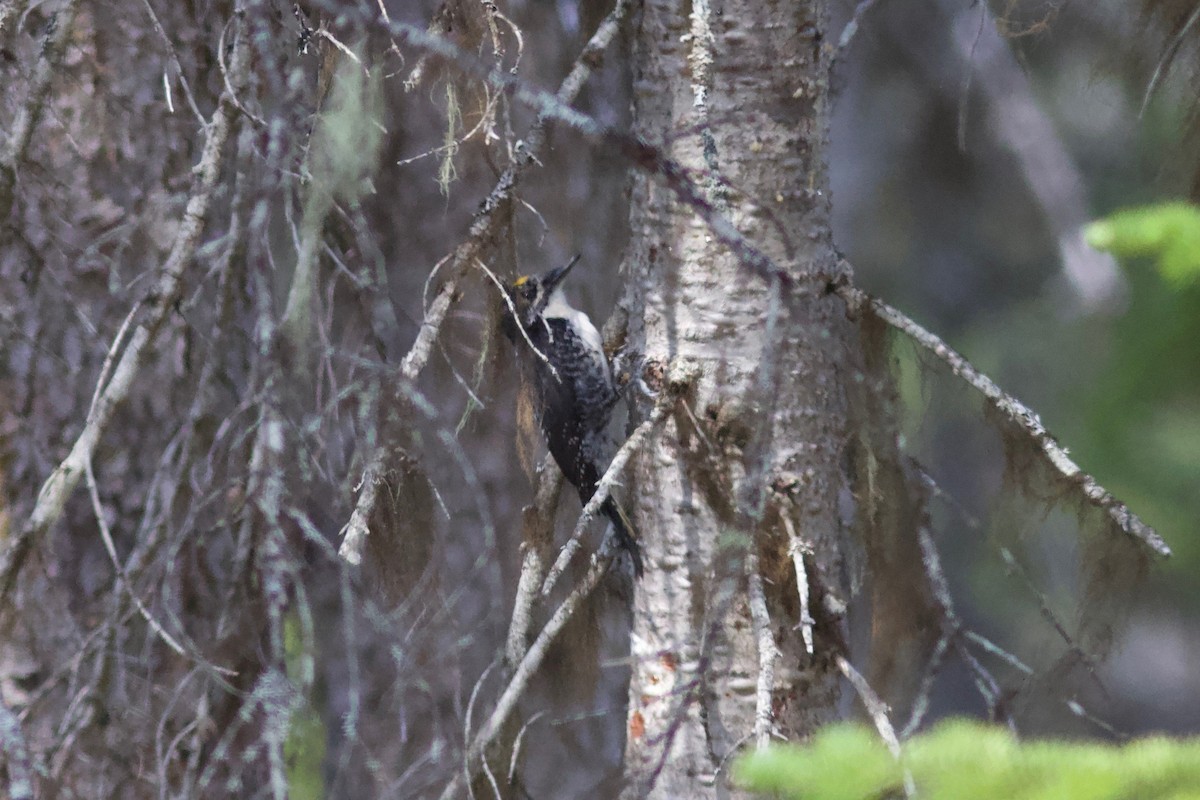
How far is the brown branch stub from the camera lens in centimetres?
149

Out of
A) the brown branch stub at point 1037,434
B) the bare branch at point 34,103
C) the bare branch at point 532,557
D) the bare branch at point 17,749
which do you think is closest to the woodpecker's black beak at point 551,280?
the bare branch at point 532,557

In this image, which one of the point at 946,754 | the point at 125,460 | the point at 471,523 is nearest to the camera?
the point at 946,754

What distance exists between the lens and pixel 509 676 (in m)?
1.72

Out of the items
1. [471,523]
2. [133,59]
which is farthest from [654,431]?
[133,59]

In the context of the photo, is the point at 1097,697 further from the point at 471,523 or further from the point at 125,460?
the point at 125,460

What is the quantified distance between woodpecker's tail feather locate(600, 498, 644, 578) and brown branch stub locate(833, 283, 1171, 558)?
0.53 meters

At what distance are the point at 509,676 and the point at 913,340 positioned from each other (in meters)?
0.87

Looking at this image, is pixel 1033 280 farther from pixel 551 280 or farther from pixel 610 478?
pixel 610 478

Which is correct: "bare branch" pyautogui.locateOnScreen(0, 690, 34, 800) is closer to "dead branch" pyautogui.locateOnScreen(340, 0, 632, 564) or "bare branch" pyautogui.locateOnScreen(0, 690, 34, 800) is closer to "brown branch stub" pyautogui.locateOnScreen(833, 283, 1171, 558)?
"dead branch" pyautogui.locateOnScreen(340, 0, 632, 564)

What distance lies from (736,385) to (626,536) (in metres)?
0.32

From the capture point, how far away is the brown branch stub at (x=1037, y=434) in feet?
4.90

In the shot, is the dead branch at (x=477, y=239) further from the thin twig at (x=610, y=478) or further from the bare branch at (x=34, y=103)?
the bare branch at (x=34, y=103)

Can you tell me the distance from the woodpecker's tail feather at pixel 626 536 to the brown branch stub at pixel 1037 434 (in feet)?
1.75

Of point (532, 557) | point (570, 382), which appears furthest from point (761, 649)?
point (570, 382)
